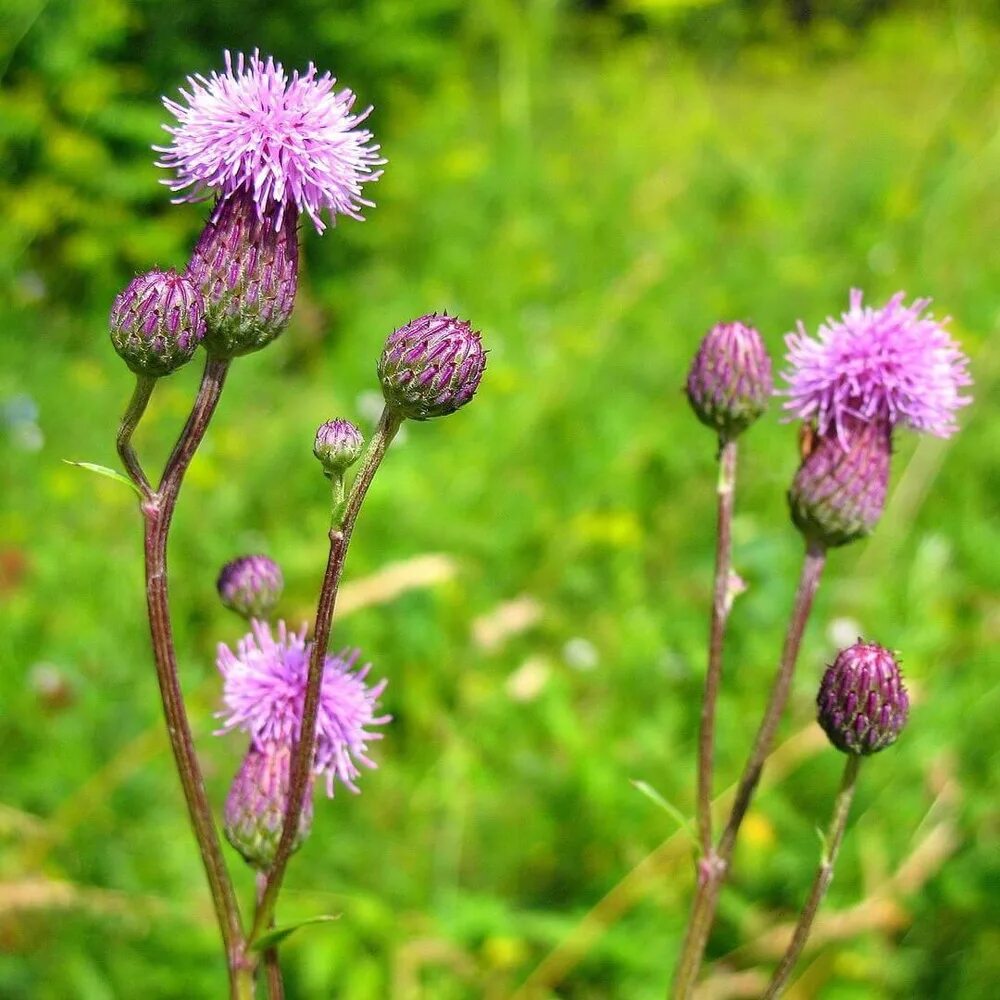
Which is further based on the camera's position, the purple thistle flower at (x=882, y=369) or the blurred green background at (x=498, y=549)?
the blurred green background at (x=498, y=549)

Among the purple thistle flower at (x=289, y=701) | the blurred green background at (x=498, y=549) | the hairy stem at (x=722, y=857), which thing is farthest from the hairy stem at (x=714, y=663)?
the blurred green background at (x=498, y=549)

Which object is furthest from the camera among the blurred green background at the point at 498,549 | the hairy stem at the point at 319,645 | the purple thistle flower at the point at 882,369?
the blurred green background at the point at 498,549

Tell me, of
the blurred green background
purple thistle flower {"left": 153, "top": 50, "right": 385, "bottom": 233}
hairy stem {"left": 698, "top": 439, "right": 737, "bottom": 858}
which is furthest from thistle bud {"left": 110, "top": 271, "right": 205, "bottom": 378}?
the blurred green background

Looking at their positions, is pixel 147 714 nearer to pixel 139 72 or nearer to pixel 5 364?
pixel 5 364

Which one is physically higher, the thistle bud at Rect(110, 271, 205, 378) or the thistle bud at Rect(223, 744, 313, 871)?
the thistle bud at Rect(110, 271, 205, 378)

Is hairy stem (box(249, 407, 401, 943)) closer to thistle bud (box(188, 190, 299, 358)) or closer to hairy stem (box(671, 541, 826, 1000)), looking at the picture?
thistle bud (box(188, 190, 299, 358))

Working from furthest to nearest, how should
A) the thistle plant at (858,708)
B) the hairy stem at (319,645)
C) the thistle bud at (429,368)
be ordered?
the thistle plant at (858,708)
the thistle bud at (429,368)
the hairy stem at (319,645)

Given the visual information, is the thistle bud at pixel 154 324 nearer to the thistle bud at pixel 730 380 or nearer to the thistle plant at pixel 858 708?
the thistle bud at pixel 730 380
